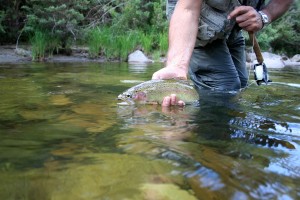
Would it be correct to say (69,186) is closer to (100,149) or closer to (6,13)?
(100,149)

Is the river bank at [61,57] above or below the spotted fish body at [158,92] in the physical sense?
below

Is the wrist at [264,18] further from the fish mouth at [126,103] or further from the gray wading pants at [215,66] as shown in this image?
the fish mouth at [126,103]

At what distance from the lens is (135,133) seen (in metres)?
1.72

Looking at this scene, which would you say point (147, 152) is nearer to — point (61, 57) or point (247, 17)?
point (247, 17)

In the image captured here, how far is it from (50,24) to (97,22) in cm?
307

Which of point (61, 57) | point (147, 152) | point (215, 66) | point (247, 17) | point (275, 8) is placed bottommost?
point (61, 57)

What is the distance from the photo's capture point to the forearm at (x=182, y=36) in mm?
2387

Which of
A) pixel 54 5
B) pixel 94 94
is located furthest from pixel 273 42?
pixel 94 94

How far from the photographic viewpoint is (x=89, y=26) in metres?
10.7

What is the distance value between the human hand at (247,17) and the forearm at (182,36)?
42cm

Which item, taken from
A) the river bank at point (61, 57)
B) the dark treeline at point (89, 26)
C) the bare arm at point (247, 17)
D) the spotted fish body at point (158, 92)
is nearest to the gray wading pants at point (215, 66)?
the bare arm at point (247, 17)

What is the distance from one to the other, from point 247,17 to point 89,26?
8.38 metres

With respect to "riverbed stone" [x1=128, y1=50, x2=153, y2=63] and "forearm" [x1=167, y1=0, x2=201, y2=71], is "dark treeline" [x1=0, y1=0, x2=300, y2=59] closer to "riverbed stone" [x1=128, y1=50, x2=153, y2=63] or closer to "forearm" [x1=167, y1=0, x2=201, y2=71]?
"riverbed stone" [x1=128, y1=50, x2=153, y2=63]

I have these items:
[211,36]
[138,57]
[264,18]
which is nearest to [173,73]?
[211,36]
